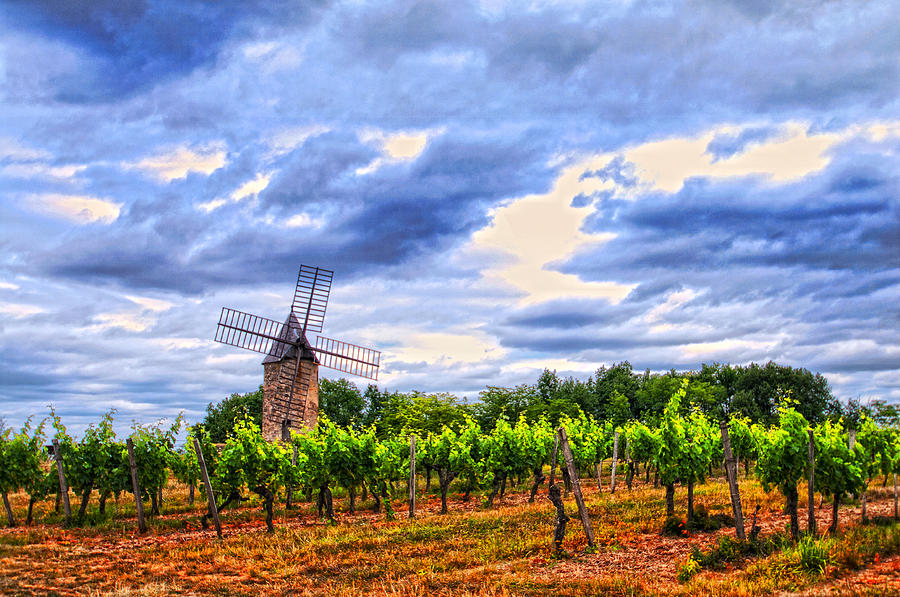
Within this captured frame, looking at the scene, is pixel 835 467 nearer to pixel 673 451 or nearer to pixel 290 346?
pixel 673 451

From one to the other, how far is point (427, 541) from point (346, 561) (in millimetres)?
2663

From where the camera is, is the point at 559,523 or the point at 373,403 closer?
the point at 559,523

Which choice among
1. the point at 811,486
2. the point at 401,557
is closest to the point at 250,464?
the point at 401,557

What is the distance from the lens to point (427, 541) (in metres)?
16.3

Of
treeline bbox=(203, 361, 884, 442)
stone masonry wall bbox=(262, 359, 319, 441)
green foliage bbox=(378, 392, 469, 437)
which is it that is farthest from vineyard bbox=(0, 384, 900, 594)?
treeline bbox=(203, 361, 884, 442)

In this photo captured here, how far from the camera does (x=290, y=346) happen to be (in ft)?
124

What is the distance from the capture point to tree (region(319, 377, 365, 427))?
67188 mm

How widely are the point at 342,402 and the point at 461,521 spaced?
1994 inches

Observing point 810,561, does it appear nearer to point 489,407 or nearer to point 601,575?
point 601,575

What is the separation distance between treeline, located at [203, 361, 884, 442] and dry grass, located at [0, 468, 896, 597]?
36536 mm

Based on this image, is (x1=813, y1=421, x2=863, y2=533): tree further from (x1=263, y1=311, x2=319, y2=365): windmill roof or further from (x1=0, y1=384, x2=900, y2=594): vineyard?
(x1=263, y1=311, x2=319, y2=365): windmill roof

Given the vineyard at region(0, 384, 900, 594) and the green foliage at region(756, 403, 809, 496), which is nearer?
the vineyard at region(0, 384, 900, 594)

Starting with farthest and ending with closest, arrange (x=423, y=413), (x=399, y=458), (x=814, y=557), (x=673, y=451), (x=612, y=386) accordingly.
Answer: (x=612, y=386), (x=423, y=413), (x=399, y=458), (x=673, y=451), (x=814, y=557)

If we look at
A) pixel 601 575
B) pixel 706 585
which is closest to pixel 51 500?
pixel 601 575
